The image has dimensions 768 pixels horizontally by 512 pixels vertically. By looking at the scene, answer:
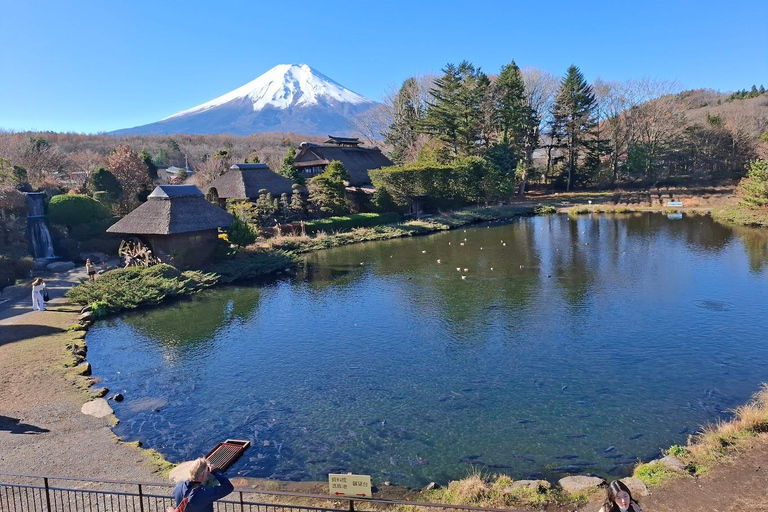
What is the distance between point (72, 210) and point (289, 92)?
490 feet

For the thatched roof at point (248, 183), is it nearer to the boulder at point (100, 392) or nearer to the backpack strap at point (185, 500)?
the boulder at point (100, 392)

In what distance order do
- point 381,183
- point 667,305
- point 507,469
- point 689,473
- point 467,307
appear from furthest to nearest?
point 381,183 → point 467,307 → point 667,305 → point 507,469 → point 689,473

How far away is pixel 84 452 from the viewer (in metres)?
9.01

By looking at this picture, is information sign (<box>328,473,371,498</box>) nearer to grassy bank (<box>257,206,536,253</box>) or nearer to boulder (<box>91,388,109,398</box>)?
boulder (<box>91,388,109,398</box>)

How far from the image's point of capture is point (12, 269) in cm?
2144

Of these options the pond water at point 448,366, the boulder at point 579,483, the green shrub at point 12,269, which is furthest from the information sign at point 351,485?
the green shrub at point 12,269

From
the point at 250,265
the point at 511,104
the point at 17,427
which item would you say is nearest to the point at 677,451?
the point at 17,427

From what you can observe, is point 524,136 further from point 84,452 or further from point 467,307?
point 84,452

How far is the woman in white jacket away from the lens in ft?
57.1

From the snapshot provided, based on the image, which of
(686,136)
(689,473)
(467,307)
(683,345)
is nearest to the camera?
(689,473)

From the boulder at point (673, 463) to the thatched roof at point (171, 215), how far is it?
2041 cm

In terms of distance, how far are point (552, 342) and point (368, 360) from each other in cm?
530

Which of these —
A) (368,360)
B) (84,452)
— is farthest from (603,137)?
(84,452)

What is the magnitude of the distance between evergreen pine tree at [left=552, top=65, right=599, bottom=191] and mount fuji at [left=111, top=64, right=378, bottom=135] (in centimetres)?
8644
